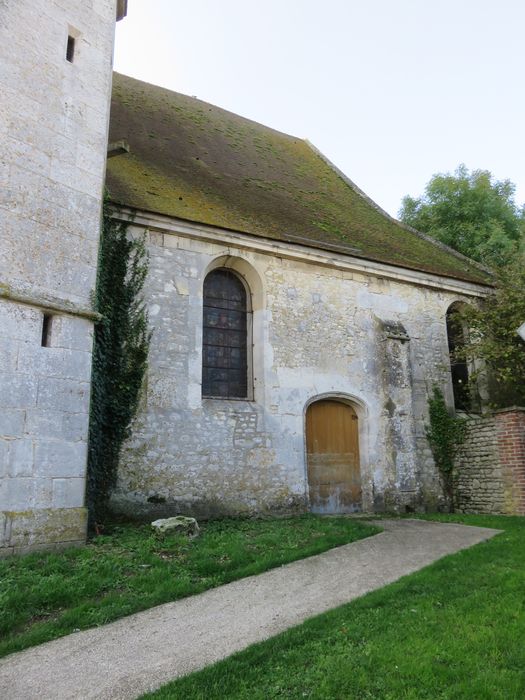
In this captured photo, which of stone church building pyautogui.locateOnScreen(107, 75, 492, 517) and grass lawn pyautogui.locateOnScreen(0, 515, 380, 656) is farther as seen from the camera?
stone church building pyautogui.locateOnScreen(107, 75, 492, 517)

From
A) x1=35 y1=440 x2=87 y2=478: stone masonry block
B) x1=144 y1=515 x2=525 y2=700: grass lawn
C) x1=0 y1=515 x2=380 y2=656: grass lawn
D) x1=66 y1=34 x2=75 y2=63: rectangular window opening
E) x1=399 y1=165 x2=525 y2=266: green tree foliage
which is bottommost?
x1=144 y1=515 x2=525 y2=700: grass lawn

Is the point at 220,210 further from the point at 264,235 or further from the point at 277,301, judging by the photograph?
the point at 277,301

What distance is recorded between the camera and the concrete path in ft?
11.4

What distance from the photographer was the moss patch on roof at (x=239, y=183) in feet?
33.4

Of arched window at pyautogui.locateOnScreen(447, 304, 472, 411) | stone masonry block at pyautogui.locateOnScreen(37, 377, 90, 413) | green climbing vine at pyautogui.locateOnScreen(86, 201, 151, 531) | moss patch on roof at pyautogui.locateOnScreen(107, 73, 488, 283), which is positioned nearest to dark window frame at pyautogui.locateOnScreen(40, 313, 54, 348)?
stone masonry block at pyautogui.locateOnScreen(37, 377, 90, 413)

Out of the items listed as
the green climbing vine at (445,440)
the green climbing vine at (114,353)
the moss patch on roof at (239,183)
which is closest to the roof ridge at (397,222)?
the moss patch on roof at (239,183)

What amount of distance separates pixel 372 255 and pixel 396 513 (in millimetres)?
A: 5258

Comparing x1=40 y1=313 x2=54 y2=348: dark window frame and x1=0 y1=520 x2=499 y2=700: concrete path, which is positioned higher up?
x1=40 y1=313 x2=54 y2=348: dark window frame

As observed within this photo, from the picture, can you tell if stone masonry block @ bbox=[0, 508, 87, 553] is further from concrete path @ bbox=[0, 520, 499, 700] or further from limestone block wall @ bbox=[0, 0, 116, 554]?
concrete path @ bbox=[0, 520, 499, 700]

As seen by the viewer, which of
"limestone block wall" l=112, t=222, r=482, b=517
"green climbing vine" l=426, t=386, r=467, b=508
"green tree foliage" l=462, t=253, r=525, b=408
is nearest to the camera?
A: "limestone block wall" l=112, t=222, r=482, b=517

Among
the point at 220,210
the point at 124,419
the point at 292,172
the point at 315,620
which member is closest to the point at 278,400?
the point at 124,419

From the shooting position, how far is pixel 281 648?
3.87 meters

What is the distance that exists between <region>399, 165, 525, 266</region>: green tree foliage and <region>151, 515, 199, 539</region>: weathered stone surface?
12.5 meters

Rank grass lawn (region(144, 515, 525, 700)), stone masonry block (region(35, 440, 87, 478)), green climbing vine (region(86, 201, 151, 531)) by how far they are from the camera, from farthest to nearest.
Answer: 1. green climbing vine (region(86, 201, 151, 531))
2. stone masonry block (region(35, 440, 87, 478))
3. grass lawn (region(144, 515, 525, 700))
